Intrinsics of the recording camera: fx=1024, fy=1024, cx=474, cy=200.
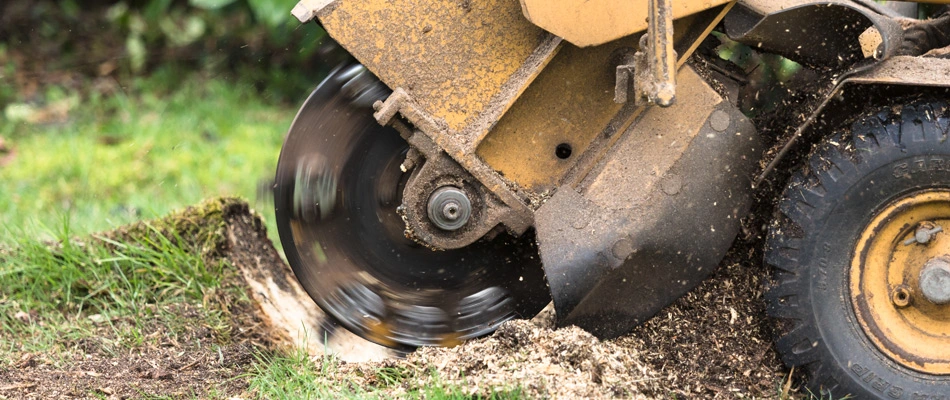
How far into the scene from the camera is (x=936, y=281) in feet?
9.16

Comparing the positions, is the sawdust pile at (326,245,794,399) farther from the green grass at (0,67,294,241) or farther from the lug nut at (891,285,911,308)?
the green grass at (0,67,294,241)

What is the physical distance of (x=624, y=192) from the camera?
303 centimetres

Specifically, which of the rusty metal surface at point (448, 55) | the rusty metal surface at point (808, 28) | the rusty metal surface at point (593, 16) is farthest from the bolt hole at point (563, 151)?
the rusty metal surface at point (808, 28)

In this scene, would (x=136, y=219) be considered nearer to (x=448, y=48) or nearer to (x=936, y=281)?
(x=448, y=48)

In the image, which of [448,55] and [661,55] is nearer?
[661,55]

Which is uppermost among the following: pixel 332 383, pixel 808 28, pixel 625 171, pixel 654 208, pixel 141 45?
pixel 808 28

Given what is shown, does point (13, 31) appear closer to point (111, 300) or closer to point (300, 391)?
point (111, 300)

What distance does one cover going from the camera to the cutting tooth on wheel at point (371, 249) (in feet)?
10.8

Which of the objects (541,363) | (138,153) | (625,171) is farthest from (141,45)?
(541,363)

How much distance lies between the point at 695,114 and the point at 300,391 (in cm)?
143

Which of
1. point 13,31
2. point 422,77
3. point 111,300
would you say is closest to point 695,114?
point 422,77

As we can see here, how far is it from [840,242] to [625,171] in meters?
0.64

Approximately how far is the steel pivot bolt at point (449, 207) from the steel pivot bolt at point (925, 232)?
1.26 meters

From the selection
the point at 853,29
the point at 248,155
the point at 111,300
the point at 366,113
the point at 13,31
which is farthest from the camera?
the point at 13,31
